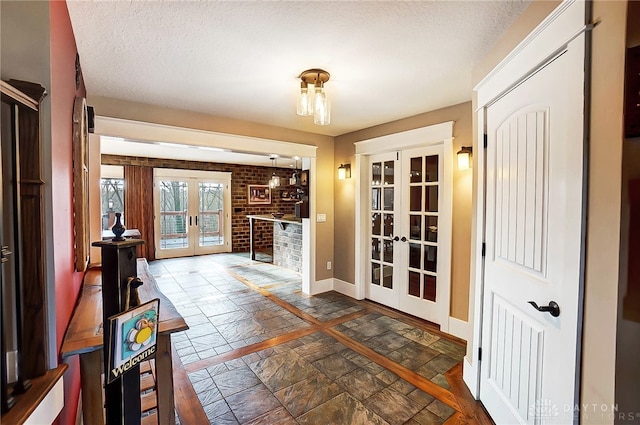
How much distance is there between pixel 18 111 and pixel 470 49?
2.39 m

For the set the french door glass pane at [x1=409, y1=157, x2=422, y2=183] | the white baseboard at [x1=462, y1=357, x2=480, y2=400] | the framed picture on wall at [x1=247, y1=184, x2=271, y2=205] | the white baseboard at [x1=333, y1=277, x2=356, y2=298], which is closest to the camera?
the white baseboard at [x1=462, y1=357, x2=480, y2=400]

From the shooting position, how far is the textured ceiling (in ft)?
5.07

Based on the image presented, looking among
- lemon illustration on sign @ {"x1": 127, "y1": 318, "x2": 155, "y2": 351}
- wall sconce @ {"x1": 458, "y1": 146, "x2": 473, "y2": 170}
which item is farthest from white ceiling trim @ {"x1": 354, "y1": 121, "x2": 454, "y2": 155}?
lemon illustration on sign @ {"x1": 127, "y1": 318, "x2": 155, "y2": 351}

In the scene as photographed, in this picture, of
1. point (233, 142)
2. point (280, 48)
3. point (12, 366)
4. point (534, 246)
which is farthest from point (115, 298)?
point (233, 142)

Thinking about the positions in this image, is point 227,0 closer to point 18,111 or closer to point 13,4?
point 13,4

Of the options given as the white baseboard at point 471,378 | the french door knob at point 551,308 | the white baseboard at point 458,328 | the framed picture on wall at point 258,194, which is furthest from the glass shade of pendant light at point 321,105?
the framed picture on wall at point 258,194

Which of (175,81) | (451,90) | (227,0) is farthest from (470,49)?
(175,81)

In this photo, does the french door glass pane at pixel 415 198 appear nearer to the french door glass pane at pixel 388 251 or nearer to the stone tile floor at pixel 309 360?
the french door glass pane at pixel 388 251

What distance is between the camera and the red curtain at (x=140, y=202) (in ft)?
21.0

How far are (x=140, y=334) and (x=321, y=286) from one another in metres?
3.53

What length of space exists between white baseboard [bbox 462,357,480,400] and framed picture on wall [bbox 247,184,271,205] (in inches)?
269

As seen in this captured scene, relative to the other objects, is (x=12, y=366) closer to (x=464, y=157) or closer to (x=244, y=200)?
(x=464, y=157)

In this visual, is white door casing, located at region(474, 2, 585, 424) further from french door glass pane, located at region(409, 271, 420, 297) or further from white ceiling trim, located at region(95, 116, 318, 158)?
white ceiling trim, located at region(95, 116, 318, 158)

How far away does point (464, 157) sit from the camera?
9.17 feet
